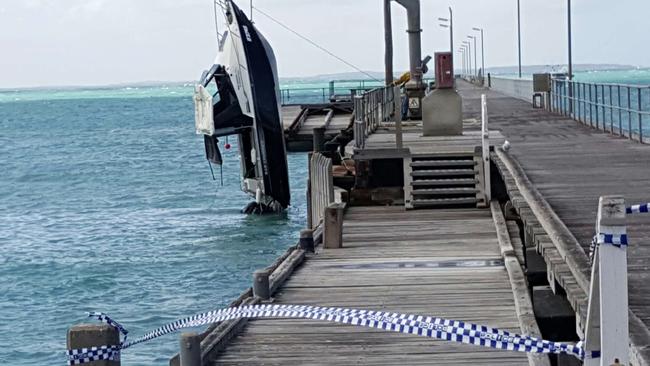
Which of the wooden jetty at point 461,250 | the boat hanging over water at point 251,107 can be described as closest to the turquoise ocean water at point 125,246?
the boat hanging over water at point 251,107

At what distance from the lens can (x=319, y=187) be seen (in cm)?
2408

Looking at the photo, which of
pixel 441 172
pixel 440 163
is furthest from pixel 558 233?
pixel 440 163

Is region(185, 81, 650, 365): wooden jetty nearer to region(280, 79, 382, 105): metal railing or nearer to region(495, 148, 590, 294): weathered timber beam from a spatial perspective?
region(495, 148, 590, 294): weathered timber beam

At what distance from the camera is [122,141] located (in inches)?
3713

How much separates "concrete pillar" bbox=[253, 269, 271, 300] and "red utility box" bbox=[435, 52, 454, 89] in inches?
520

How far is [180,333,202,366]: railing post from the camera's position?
857 cm

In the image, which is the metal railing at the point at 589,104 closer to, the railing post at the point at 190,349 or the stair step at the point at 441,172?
the stair step at the point at 441,172

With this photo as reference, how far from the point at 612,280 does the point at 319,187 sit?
1785cm

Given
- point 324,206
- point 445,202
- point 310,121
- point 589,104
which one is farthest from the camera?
point 310,121

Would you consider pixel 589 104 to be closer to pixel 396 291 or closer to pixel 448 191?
pixel 448 191

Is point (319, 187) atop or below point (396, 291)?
below

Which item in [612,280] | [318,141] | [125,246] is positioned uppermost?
[612,280]

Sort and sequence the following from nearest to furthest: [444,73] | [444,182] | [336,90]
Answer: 1. [444,182]
2. [444,73]
3. [336,90]


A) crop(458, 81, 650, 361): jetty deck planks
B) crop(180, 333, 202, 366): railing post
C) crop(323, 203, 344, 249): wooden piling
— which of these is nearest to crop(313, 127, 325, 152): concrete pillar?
crop(458, 81, 650, 361): jetty deck planks
